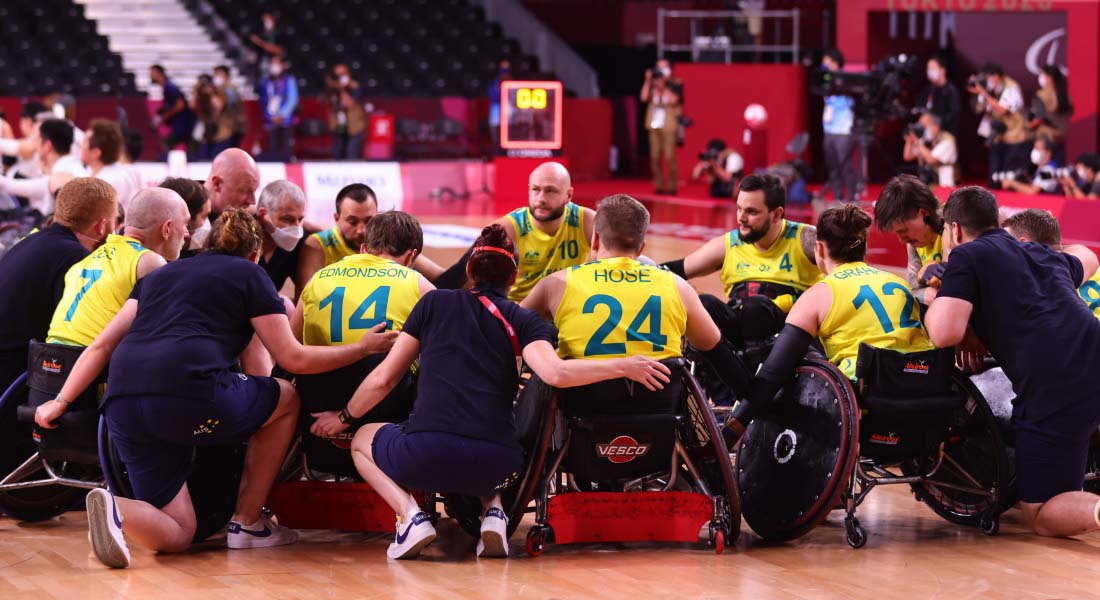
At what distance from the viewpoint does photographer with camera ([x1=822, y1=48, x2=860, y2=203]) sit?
62.4ft

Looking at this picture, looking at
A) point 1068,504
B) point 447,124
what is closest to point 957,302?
point 1068,504

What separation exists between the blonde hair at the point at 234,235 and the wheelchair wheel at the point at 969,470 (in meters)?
2.95

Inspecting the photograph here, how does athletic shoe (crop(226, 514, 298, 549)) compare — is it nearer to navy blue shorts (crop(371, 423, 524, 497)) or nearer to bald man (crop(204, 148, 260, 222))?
navy blue shorts (crop(371, 423, 524, 497))

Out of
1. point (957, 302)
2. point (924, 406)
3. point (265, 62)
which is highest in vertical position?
point (265, 62)

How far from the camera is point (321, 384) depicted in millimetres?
5797

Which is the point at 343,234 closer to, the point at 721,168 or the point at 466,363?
the point at 466,363

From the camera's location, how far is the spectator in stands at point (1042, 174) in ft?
55.5

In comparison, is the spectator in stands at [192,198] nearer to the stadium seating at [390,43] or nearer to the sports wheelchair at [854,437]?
the sports wheelchair at [854,437]

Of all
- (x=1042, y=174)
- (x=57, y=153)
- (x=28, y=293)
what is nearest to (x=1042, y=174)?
(x=1042, y=174)

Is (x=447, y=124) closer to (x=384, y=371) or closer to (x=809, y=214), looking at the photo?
(x=809, y=214)

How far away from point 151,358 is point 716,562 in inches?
89.5

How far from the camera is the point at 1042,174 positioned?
1706 centimetres

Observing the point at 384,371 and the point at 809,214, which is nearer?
the point at 384,371

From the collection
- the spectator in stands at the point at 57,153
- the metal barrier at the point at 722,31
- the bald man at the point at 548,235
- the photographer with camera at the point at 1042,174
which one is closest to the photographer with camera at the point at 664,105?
the metal barrier at the point at 722,31
